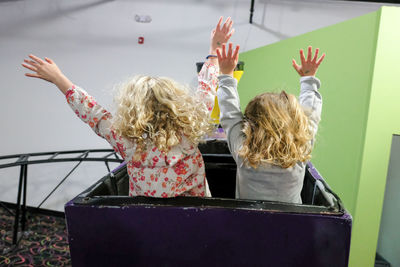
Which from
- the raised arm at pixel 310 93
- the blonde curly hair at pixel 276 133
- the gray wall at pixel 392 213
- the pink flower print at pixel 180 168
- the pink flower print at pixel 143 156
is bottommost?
the gray wall at pixel 392 213

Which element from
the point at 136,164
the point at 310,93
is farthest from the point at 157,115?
the point at 310,93

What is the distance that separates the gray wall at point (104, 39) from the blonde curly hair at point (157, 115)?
1.86 metres

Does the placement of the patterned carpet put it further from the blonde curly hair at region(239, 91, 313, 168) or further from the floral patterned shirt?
the blonde curly hair at region(239, 91, 313, 168)

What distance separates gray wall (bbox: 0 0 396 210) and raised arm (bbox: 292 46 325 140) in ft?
5.55

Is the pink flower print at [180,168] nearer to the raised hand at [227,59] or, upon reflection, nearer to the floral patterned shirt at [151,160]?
the floral patterned shirt at [151,160]

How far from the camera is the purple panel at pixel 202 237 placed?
67cm

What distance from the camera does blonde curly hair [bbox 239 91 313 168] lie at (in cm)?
85

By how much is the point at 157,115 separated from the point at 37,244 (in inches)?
82.9

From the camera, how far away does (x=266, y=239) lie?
688mm

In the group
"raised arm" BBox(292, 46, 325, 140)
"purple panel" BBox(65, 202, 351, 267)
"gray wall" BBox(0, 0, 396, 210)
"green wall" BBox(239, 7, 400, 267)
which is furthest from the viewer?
"gray wall" BBox(0, 0, 396, 210)

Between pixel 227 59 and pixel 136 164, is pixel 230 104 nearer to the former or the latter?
pixel 227 59

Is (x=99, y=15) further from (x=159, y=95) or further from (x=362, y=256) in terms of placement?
(x=362, y=256)

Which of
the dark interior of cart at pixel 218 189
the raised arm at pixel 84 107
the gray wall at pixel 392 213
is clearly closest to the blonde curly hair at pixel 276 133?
the dark interior of cart at pixel 218 189

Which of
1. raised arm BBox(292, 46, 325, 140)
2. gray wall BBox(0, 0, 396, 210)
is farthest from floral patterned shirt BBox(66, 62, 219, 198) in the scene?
gray wall BBox(0, 0, 396, 210)
